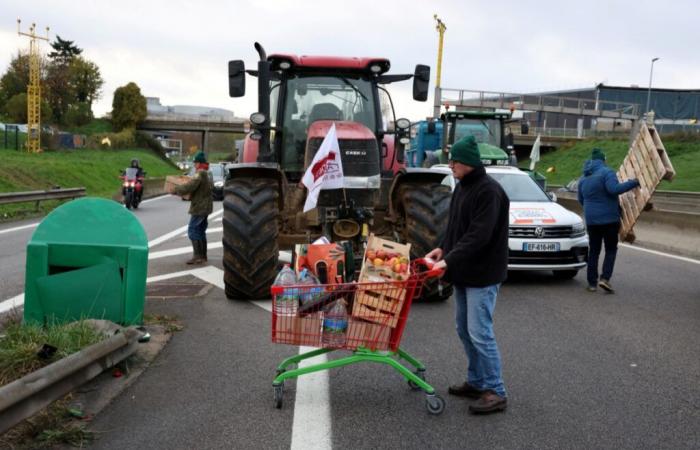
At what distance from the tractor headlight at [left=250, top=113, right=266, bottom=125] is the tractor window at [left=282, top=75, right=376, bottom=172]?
1.66 ft

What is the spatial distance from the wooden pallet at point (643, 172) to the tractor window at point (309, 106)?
392cm

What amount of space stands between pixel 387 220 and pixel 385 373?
3.58 metres

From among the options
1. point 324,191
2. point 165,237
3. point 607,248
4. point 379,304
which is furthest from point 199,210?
point 379,304

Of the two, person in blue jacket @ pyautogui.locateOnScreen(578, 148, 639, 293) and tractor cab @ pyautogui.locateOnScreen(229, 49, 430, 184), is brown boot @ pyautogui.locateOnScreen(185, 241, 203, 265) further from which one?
person in blue jacket @ pyautogui.locateOnScreen(578, 148, 639, 293)

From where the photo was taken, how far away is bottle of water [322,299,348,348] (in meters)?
4.60

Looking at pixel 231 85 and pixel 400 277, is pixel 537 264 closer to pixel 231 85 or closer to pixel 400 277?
pixel 231 85

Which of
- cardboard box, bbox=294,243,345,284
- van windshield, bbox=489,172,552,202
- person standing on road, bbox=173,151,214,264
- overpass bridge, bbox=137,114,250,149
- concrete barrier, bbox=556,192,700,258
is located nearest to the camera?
cardboard box, bbox=294,243,345,284

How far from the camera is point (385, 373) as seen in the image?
541cm

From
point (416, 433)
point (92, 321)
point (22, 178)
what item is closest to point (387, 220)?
point (92, 321)

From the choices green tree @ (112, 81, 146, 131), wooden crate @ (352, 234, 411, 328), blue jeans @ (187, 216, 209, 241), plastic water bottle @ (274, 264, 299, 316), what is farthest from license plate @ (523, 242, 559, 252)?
green tree @ (112, 81, 146, 131)

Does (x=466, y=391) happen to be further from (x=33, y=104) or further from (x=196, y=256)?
(x=33, y=104)

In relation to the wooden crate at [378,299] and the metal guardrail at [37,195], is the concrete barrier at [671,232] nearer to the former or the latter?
the wooden crate at [378,299]

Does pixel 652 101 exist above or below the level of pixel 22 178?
above

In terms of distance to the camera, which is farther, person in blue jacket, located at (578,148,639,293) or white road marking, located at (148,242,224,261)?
white road marking, located at (148,242,224,261)
